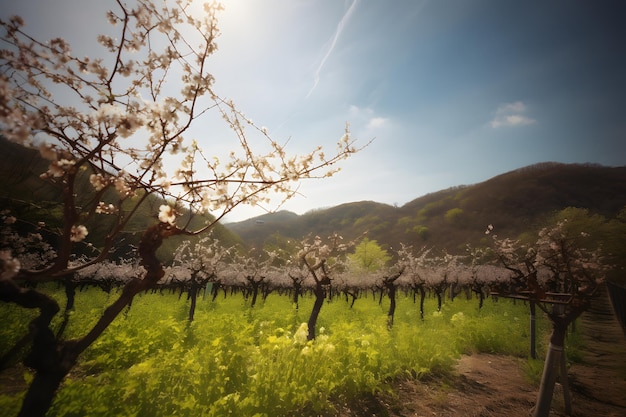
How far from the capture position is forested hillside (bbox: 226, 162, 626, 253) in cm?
7962

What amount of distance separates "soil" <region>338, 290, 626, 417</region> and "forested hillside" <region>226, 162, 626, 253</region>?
59.2 m

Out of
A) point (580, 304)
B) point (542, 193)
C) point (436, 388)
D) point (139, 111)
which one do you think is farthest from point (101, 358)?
point (542, 193)

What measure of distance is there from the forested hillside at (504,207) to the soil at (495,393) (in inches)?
2330

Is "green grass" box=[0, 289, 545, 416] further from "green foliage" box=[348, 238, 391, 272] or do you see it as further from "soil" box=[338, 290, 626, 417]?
"green foliage" box=[348, 238, 391, 272]

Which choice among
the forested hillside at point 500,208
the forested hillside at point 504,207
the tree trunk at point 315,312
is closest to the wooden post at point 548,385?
the tree trunk at point 315,312

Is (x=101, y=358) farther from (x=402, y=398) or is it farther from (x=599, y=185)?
(x=599, y=185)

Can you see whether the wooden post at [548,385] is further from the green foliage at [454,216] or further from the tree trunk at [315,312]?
the green foliage at [454,216]

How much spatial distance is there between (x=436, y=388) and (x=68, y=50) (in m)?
10.8

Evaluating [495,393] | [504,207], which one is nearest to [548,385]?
[495,393]

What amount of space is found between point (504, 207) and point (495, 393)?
107m

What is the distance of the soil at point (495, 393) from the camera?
21.4 feet

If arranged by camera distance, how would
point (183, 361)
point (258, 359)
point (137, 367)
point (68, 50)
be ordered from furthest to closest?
1. point (258, 359)
2. point (183, 361)
3. point (137, 367)
4. point (68, 50)

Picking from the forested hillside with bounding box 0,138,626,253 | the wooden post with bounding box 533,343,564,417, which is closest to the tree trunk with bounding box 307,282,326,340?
the wooden post with bounding box 533,343,564,417

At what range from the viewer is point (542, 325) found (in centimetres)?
1589
